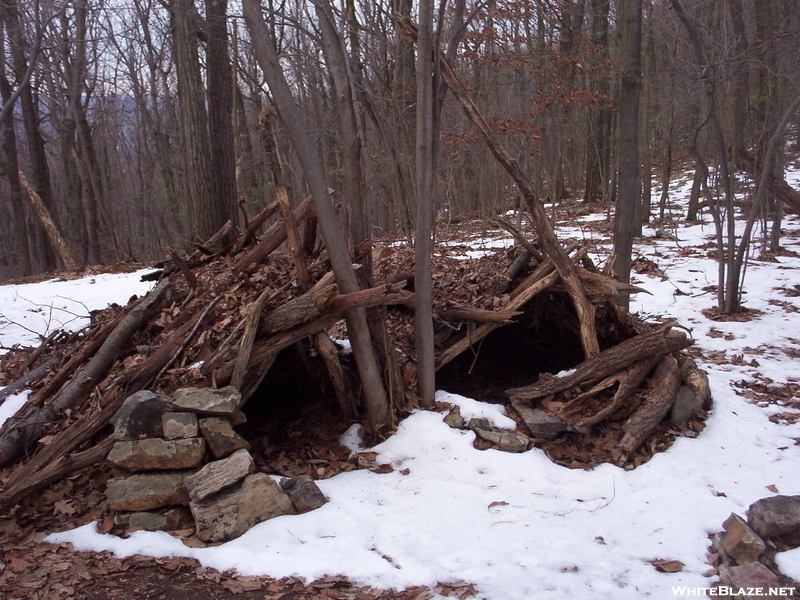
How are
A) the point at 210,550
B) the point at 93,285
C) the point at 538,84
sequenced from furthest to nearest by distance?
1. the point at 538,84
2. the point at 93,285
3. the point at 210,550

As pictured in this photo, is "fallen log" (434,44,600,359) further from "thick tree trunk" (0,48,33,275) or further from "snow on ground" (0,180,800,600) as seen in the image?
"thick tree trunk" (0,48,33,275)

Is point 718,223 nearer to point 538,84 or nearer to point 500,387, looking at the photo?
point 500,387

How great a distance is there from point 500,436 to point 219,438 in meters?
2.35

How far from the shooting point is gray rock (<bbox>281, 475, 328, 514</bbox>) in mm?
3869

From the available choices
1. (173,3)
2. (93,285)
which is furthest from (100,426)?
(173,3)

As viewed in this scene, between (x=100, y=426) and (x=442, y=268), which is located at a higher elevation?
(x=442, y=268)

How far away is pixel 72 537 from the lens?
3562 millimetres

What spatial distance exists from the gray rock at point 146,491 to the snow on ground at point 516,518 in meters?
0.22

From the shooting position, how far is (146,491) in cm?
377

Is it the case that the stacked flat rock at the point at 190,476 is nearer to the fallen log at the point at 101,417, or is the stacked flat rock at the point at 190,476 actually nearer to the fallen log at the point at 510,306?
the fallen log at the point at 101,417

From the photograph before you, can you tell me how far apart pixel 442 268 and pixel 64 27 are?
51.9 feet

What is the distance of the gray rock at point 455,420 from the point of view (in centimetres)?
495

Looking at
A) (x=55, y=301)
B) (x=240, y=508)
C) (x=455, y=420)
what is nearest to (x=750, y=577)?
(x=455, y=420)
